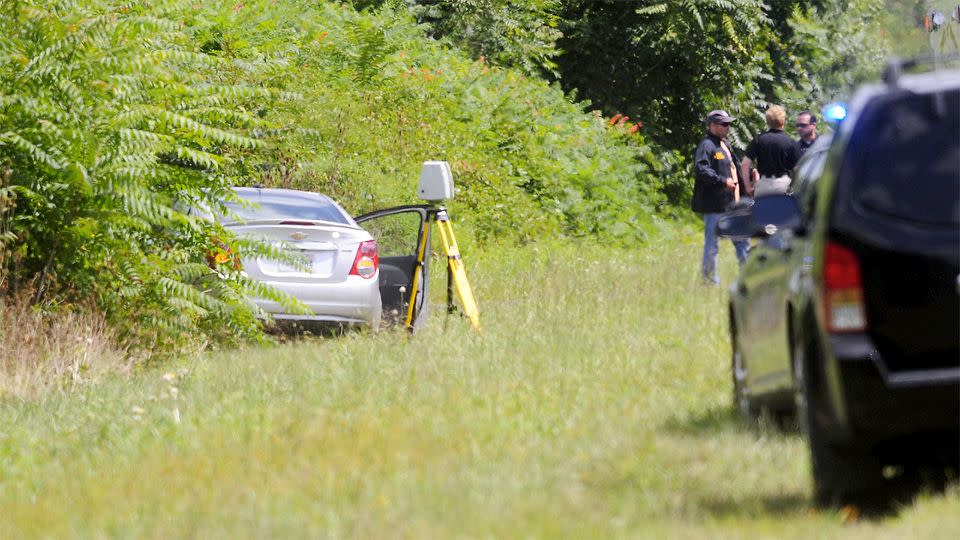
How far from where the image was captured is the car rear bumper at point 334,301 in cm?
1622

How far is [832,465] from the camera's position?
6.41m

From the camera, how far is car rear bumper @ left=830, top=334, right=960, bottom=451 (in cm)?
603

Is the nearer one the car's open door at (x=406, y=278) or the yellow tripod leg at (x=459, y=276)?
the yellow tripod leg at (x=459, y=276)

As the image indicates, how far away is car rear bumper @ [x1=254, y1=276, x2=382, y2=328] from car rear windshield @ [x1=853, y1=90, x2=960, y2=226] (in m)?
10.4

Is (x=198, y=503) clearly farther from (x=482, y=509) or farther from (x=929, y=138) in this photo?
(x=929, y=138)

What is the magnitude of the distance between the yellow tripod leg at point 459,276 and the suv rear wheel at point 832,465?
838 cm

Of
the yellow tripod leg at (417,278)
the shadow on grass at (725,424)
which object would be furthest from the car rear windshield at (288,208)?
the shadow on grass at (725,424)

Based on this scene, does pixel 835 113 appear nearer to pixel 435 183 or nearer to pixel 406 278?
pixel 435 183

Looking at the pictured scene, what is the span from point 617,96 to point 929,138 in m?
→ 32.6

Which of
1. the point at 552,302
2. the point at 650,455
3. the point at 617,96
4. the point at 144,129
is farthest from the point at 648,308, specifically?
the point at 617,96

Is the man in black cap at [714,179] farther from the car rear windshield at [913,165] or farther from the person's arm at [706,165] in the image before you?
the car rear windshield at [913,165]

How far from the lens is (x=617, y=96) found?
1521 inches

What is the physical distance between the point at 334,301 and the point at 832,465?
10.2m

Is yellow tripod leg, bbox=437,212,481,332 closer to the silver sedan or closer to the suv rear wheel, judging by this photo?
the silver sedan
